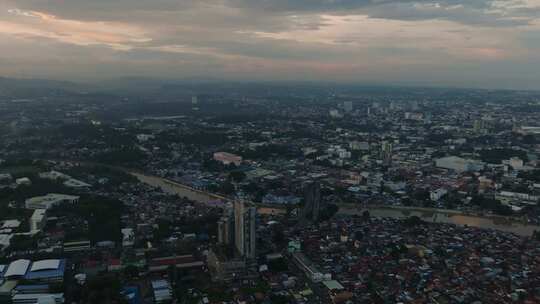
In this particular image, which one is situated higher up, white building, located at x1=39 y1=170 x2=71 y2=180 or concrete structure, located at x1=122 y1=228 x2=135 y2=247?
A: white building, located at x1=39 y1=170 x2=71 y2=180

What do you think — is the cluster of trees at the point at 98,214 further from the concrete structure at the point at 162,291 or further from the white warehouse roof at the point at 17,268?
the concrete structure at the point at 162,291

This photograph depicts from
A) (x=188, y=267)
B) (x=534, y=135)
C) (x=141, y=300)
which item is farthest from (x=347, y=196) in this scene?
(x=534, y=135)

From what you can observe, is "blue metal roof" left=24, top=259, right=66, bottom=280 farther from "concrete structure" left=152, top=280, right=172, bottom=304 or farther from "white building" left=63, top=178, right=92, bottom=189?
"white building" left=63, top=178, right=92, bottom=189

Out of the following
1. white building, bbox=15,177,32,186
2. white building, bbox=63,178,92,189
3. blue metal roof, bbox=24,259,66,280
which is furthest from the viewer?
white building, bbox=63,178,92,189

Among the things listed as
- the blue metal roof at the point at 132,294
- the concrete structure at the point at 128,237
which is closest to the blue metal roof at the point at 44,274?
the blue metal roof at the point at 132,294

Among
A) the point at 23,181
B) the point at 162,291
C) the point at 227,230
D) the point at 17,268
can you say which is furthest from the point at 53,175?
the point at 162,291

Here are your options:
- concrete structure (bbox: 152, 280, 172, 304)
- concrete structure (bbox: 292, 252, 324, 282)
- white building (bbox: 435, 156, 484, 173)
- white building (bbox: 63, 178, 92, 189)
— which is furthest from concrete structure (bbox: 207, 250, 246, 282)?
white building (bbox: 435, 156, 484, 173)
